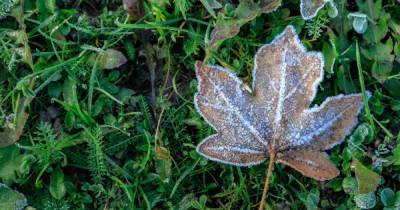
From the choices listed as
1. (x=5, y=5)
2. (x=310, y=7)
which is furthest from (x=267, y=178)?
(x=5, y=5)

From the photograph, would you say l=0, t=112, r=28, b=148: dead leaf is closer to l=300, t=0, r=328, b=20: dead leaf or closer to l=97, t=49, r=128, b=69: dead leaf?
l=97, t=49, r=128, b=69: dead leaf

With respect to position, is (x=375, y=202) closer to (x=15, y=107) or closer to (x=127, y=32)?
(x=127, y=32)

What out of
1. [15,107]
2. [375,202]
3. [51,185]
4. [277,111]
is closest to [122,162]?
[51,185]

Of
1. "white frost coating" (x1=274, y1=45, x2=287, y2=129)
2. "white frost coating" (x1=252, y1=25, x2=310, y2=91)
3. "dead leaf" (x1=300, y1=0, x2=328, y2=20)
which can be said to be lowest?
"white frost coating" (x1=274, y1=45, x2=287, y2=129)

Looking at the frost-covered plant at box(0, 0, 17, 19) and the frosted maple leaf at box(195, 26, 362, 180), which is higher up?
the frost-covered plant at box(0, 0, 17, 19)

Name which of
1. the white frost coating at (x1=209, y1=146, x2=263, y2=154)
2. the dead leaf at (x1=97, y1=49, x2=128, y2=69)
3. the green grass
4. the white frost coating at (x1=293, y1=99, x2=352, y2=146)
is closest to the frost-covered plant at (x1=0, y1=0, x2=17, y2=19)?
the green grass

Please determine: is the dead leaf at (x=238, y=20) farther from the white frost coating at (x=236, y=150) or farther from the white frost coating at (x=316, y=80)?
the white frost coating at (x=236, y=150)

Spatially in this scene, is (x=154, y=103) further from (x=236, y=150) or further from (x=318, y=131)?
(x=318, y=131)
